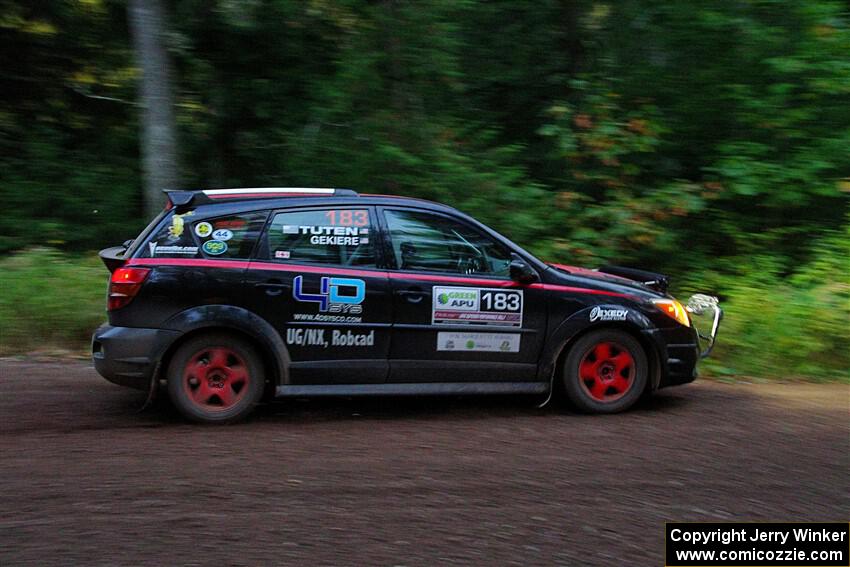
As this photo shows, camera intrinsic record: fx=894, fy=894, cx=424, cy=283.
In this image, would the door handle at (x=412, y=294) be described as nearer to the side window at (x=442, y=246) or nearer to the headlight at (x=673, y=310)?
the side window at (x=442, y=246)

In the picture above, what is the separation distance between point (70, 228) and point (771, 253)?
9897 millimetres

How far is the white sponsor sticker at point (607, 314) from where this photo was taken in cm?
705

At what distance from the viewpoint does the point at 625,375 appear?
284 inches

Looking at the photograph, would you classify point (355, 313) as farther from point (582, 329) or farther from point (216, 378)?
point (582, 329)

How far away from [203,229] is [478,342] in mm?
2263

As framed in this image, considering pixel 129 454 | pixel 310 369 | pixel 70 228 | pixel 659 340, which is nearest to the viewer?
pixel 129 454

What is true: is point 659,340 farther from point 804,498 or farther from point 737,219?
point 737,219

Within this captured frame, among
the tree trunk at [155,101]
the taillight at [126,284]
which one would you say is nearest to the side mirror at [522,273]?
the taillight at [126,284]

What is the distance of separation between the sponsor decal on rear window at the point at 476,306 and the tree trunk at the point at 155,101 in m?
5.55

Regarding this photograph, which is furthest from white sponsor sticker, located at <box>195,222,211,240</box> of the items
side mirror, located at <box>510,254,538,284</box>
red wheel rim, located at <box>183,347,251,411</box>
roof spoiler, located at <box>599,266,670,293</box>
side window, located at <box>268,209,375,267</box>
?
roof spoiler, located at <box>599,266,670,293</box>

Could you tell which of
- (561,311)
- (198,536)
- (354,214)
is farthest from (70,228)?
(198,536)

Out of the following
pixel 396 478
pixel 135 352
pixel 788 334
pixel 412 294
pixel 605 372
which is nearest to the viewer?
pixel 396 478

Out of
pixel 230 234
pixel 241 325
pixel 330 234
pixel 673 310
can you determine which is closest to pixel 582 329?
pixel 673 310

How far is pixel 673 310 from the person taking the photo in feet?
23.9
